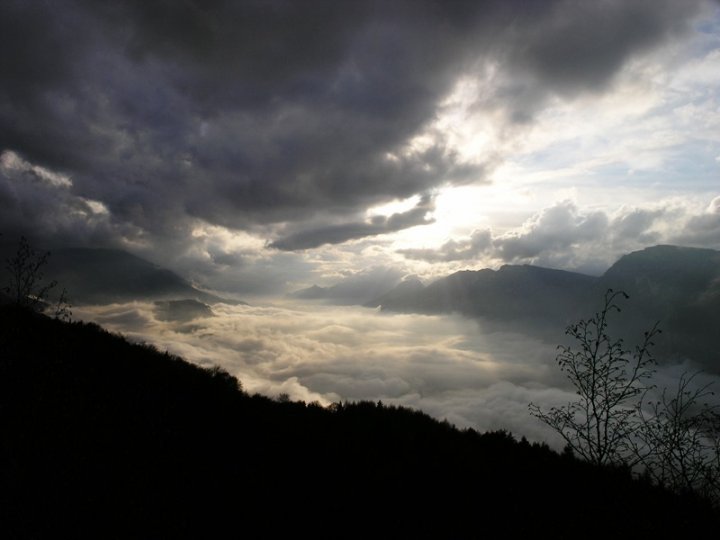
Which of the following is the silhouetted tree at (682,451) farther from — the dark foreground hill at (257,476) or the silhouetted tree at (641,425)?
the dark foreground hill at (257,476)

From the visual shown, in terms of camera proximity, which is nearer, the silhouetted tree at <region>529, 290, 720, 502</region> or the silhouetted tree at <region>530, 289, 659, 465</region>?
the silhouetted tree at <region>529, 290, 720, 502</region>

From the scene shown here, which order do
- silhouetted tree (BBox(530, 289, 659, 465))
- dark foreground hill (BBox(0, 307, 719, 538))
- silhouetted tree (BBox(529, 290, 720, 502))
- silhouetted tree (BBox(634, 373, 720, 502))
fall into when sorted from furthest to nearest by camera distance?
1. silhouetted tree (BBox(530, 289, 659, 465))
2. silhouetted tree (BBox(529, 290, 720, 502))
3. silhouetted tree (BBox(634, 373, 720, 502))
4. dark foreground hill (BBox(0, 307, 719, 538))

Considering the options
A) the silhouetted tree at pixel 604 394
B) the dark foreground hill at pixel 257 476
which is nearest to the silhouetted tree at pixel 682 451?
the silhouetted tree at pixel 604 394

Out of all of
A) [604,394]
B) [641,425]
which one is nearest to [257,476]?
[604,394]

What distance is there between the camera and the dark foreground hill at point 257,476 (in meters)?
4.88

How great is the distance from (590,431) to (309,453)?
708cm

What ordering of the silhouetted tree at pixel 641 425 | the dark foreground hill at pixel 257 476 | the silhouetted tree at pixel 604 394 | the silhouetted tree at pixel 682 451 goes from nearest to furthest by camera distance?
the dark foreground hill at pixel 257 476
the silhouetted tree at pixel 682 451
the silhouetted tree at pixel 641 425
the silhouetted tree at pixel 604 394

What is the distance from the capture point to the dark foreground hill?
4.88 meters

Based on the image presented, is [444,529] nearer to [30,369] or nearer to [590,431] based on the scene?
[590,431]

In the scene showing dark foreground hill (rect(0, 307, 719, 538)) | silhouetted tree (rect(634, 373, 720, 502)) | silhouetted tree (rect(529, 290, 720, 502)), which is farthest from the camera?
silhouetted tree (rect(529, 290, 720, 502))

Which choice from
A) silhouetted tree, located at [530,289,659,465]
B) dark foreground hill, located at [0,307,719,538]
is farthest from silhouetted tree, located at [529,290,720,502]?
dark foreground hill, located at [0,307,719,538]

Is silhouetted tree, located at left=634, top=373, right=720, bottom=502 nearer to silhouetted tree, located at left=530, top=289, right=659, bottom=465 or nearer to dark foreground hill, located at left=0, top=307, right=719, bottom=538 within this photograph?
silhouetted tree, located at left=530, top=289, right=659, bottom=465

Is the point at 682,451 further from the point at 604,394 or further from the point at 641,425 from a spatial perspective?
the point at 604,394

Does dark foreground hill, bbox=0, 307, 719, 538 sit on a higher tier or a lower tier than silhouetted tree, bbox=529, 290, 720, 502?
lower
